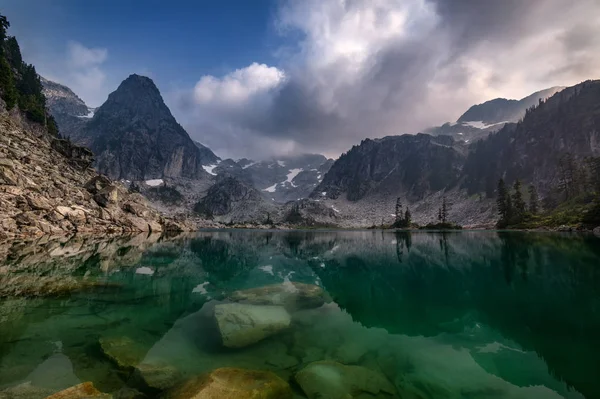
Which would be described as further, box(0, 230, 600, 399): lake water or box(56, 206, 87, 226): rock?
box(56, 206, 87, 226): rock

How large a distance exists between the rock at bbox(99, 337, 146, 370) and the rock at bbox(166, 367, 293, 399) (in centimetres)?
338

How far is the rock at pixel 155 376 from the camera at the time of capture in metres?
9.21

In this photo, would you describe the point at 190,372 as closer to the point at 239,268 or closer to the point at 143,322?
the point at 143,322

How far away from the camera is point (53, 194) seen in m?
67.6

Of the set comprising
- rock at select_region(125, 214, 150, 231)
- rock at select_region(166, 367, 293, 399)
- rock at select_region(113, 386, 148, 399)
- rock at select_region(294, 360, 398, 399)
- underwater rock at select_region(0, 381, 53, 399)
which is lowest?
rock at select_region(294, 360, 398, 399)

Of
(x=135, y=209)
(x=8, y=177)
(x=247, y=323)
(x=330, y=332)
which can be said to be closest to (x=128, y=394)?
(x=247, y=323)

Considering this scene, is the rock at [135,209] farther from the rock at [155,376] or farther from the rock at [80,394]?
the rock at [80,394]

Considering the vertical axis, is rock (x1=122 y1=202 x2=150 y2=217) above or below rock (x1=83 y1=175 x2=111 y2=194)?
below

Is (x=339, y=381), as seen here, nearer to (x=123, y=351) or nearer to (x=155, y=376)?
(x=155, y=376)

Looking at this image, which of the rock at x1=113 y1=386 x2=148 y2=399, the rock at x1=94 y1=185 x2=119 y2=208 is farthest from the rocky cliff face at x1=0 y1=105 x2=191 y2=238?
the rock at x1=113 y1=386 x2=148 y2=399

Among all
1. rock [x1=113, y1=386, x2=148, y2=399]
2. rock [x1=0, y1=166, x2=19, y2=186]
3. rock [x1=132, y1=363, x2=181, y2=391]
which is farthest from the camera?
rock [x1=0, y1=166, x2=19, y2=186]

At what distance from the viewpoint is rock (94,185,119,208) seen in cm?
8738

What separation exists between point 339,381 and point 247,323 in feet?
21.1

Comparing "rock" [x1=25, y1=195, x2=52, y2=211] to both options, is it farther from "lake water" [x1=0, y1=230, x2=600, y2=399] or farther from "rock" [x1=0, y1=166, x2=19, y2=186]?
"lake water" [x1=0, y1=230, x2=600, y2=399]
